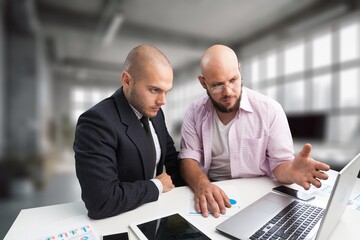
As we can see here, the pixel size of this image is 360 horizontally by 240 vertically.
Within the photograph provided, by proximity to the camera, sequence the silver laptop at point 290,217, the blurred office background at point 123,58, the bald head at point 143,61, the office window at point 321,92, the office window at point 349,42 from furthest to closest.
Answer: the office window at point 321,92 → the office window at point 349,42 → the blurred office background at point 123,58 → the bald head at point 143,61 → the silver laptop at point 290,217

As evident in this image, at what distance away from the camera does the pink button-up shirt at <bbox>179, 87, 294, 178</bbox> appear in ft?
4.12

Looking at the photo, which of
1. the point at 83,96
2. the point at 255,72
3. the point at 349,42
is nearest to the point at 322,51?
the point at 349,42

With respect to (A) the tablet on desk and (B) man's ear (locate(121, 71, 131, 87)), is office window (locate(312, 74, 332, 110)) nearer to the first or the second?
(B) man's ear (locate(121, 71, 131, 87))

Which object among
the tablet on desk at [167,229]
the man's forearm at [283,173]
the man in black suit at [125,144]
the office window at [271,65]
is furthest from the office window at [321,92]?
the tablet on desk at [167,229]

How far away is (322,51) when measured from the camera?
4.71 metres

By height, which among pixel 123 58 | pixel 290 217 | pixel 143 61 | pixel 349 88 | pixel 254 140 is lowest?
pixel 290 217

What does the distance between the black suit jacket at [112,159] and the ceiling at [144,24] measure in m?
2.51

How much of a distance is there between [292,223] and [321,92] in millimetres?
4742

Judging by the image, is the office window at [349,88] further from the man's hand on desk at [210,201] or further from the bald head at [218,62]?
the man's hand on desk at [210,201]

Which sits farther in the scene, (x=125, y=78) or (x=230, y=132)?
(x=230, y=132)

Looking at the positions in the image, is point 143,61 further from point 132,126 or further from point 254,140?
point 254,140

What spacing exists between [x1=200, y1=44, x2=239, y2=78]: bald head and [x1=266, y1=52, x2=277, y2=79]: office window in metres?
5.07

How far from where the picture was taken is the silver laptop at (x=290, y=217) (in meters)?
0.60

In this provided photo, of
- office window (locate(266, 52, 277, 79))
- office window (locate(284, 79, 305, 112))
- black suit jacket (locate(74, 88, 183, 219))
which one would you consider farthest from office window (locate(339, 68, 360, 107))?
black suit jacket (locate(74, 88, 183, 219))
